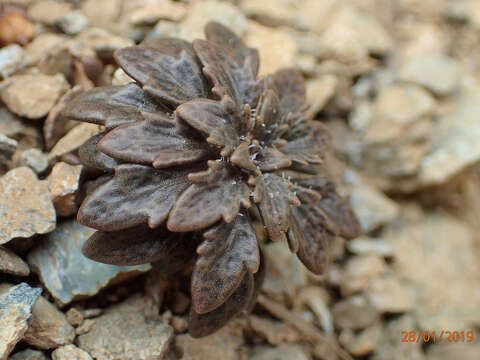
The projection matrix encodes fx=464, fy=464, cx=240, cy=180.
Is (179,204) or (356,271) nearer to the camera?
(179,204)

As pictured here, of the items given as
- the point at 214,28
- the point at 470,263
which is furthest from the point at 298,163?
the point at 470,263

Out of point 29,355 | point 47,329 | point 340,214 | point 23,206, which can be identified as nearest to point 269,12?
point 340,214

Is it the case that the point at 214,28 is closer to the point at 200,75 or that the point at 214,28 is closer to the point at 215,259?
the point at 200,75

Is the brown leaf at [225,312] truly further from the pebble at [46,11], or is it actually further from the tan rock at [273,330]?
the pebble at [46,11]

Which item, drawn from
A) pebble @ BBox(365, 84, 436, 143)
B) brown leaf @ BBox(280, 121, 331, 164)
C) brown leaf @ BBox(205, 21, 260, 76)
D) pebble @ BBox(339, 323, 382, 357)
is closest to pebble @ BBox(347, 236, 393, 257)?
pebble @ BBox(339, 323, 382, 357)

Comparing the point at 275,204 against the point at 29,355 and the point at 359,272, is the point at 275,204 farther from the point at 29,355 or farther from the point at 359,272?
the point at 359,272

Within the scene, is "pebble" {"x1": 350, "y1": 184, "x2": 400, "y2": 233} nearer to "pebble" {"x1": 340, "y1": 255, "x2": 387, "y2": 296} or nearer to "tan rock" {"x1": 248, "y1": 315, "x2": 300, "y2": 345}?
"pebble" {"x1": 340, "y1": 255, "x2": 387, "y2": 296}

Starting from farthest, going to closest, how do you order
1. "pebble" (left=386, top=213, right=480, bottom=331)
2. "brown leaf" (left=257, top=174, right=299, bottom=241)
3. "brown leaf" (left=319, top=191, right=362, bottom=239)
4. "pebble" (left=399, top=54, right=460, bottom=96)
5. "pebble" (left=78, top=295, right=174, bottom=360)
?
"pebble" (left=399, top=54, right=460, bottom=96), "pebble" (left=386, top=213, right=480, bottom=331), "brown leaf" (left=319, top=191, right=362, bottom=239), "pebble" (left=78, top=295, right=174, bottom=360), "brown leaf" (left=257, top=174, right=299, bottom=241)
